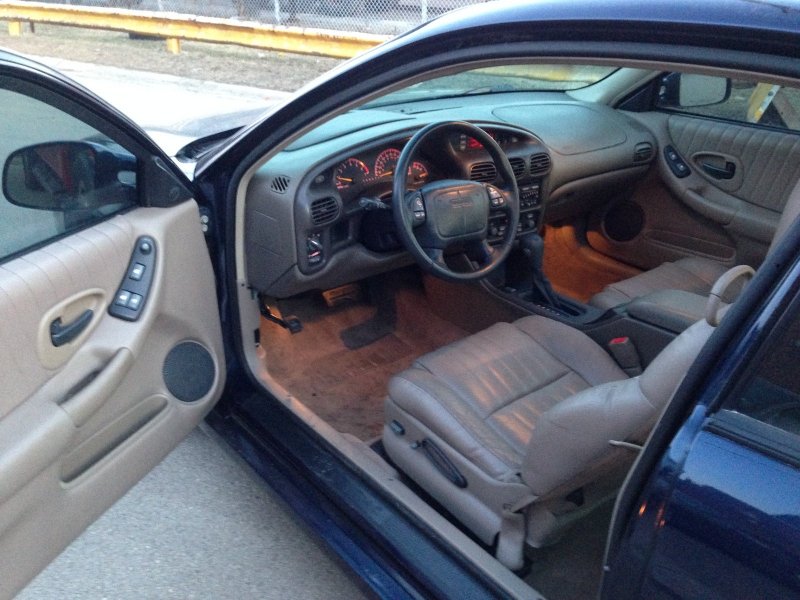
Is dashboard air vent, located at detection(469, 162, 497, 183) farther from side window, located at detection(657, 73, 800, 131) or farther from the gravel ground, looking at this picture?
the gravel ground

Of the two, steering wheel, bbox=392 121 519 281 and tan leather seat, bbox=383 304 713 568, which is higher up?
steering wheel, bbox=392 121 519 281

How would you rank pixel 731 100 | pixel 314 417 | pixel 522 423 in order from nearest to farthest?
pixel 522 423 < pixel 314 417 < pixel 731 100

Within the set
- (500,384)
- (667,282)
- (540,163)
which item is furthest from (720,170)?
(500,384)

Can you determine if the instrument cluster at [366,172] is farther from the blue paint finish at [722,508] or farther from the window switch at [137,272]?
the blue paint finish at [722,508]

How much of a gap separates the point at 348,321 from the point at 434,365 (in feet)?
3.85

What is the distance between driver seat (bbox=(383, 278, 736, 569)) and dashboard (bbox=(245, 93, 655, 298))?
0.56 m

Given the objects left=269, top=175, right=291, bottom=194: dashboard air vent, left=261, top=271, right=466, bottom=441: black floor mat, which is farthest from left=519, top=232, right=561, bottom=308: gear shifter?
left=269, top=175, right=291, bottom=194: dashboard air vent

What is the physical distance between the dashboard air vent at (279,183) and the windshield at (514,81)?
125 centimetres

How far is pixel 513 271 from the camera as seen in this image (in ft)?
11.2

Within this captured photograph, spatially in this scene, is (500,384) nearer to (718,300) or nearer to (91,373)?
(718,300)

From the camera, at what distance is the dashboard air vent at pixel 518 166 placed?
3121 millimetres

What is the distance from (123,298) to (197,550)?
2.88ft

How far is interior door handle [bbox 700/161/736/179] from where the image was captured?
342 cm

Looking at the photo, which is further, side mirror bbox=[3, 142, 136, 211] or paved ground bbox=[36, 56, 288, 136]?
paved ground bbox=[36, 56, 288, 136]
